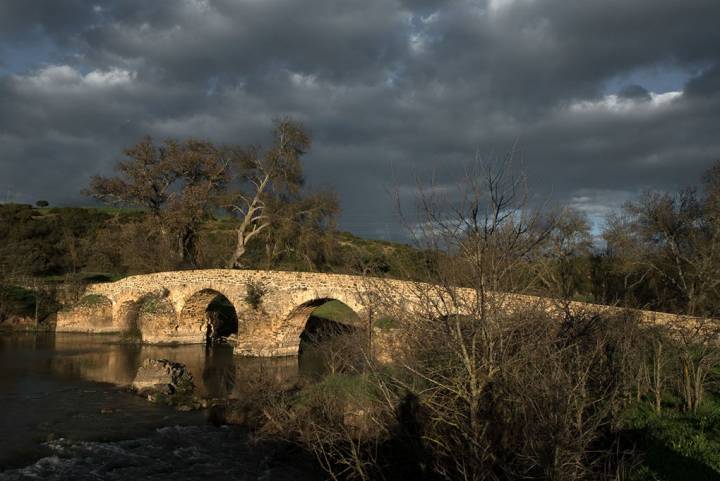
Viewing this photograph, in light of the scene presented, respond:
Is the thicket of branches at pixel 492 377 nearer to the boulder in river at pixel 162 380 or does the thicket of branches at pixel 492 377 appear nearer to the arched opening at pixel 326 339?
the arched opening at pixel 326 339

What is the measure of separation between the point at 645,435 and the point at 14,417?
12426 millimetres

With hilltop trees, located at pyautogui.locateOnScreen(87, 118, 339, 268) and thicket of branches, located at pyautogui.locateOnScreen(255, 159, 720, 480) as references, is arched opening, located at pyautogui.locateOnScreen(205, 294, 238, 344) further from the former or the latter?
thicket of branches, located at pyautogui.locateOnScreen(255, 159, 720, 480)

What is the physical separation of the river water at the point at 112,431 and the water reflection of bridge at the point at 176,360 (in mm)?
61

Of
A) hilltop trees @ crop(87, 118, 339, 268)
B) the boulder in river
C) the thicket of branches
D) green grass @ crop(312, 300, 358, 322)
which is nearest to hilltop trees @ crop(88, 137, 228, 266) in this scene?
hilltop trees @ crop(87, 118, 339, 268)

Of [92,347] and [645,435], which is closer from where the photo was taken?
[645,435]

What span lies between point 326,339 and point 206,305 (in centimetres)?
933

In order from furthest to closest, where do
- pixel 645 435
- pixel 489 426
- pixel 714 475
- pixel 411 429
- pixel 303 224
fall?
pixel 303 224, pixel 645 435, pixel 411 429, pixel 714 475, pixel 489 426

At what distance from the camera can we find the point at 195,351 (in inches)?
886

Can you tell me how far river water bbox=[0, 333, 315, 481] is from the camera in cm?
934

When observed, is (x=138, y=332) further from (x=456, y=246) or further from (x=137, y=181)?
(x=456, y=246)

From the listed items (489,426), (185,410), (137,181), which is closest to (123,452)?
(185,410)

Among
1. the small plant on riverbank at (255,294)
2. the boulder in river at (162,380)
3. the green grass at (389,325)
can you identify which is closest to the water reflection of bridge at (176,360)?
the boulder in river at (162,380)

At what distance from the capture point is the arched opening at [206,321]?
2409cm

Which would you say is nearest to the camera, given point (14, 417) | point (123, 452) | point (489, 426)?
point (489, 426)
